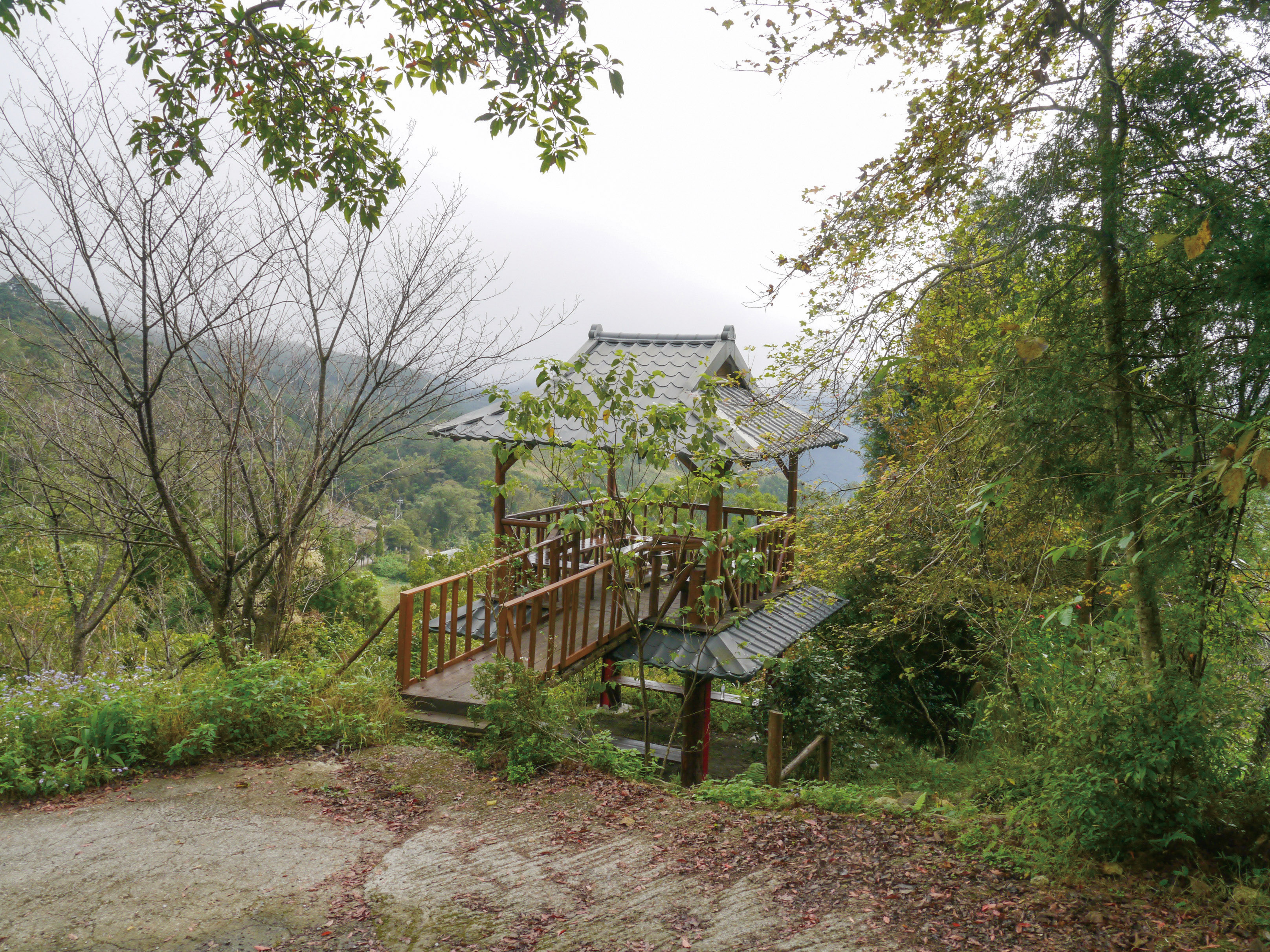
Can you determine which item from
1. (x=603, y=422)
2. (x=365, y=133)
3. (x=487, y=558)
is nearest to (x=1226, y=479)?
(x=603, y=422)

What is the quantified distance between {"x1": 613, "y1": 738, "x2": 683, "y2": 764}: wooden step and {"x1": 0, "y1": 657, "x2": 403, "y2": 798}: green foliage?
1.81 metres

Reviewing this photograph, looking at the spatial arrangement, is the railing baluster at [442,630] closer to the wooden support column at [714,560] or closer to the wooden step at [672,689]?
the wooden step at [672,689]

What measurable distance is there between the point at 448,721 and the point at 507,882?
2.46 metres

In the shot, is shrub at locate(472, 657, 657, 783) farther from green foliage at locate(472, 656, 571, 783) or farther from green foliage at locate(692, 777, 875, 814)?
green foliage at locate(692, 777, 875, 814)

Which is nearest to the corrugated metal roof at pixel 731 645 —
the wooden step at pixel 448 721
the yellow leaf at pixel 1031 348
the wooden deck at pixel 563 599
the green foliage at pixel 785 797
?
Result: the wooden deck at pixel 563 599

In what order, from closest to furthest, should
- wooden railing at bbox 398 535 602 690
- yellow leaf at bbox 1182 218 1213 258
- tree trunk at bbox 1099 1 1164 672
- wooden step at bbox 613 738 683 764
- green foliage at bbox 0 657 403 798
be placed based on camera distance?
1. yellow leaf at bbox 1182 218 1213 258
2. tree trunk at bbox 1099 1 1164 672
3. green foliage at bbox 0 657 403 798
4. wooden step at bbox 613 738 683 764
5. wooden railing at bbox 398 535 602 690

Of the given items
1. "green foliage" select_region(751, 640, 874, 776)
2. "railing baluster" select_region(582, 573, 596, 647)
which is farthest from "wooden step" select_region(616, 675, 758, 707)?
"railing baluster" select_region(582, 573, 596, 647)

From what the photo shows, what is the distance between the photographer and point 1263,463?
1.94m

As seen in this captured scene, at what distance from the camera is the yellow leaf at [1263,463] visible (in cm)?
193

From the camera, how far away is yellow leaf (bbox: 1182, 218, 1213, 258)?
9.12ft

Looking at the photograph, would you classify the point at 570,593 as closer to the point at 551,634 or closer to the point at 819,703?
the point at 551,634

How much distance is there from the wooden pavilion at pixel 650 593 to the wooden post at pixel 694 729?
17 mm

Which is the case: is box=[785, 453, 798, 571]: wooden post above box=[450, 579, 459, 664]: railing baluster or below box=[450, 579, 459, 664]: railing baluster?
above

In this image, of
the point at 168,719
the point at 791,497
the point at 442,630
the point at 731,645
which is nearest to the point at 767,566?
the point at 791,497
